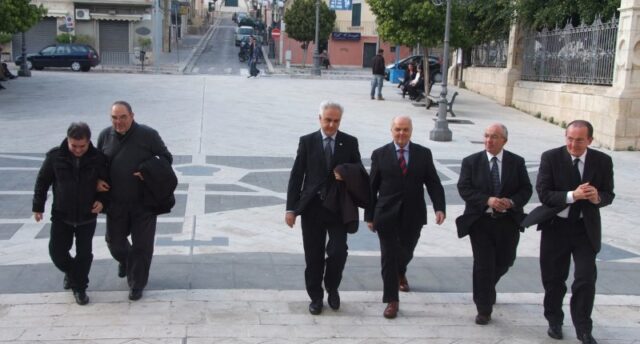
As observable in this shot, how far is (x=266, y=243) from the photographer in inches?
315

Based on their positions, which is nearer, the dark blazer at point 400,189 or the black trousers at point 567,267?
the black trousers at point 567,267

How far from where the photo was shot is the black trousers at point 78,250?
563 centimetres

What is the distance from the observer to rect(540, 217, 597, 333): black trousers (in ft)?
16.7

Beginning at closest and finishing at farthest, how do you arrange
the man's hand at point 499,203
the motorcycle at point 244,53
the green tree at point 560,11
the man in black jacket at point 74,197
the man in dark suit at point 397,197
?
the man's hand at point 499,203
the man in black jacket at point 74,197
the man in dark suit at point 397,197
the green tree at point 560,11
the motorcycle at point 244,53

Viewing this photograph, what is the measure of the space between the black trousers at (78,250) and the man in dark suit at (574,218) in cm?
335

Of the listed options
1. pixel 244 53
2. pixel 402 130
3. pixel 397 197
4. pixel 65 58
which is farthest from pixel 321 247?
pixel 244 53

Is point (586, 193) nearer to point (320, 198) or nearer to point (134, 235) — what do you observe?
point (320, 198)

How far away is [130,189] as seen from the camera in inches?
224

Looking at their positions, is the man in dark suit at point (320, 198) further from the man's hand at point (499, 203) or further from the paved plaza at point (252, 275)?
the man's hand at point (499, 203)

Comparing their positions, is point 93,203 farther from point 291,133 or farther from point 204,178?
point 291,133

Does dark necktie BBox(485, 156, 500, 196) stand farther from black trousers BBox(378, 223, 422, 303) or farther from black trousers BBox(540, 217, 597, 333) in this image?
black trousers BBox(378, 223, 422, 303)

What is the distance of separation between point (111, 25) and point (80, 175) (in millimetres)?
43308

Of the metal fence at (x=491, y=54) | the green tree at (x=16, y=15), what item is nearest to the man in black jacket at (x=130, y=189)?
the green tree at (x=16, y=15)

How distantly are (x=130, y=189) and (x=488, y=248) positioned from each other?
2.78m
